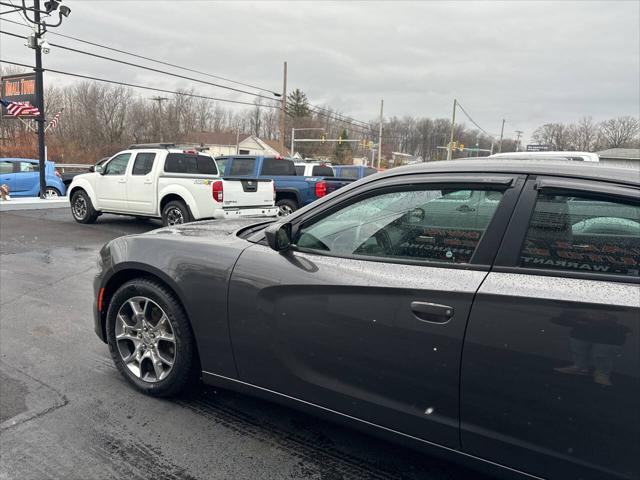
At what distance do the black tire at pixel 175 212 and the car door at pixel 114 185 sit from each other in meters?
1.32

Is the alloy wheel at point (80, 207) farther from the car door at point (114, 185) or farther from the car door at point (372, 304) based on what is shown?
the car door at point (372, 304)

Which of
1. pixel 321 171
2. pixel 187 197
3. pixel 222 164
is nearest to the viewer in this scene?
pixel 187 197

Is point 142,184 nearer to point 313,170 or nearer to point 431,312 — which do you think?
point 313,170

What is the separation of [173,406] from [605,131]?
7242cm

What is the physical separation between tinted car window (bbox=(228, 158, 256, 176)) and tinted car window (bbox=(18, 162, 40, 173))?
7.48 metres

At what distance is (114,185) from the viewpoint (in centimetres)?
981

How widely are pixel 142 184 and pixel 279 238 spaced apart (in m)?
7.93

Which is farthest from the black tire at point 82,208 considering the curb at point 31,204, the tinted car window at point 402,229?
the tinted car window at point 402,229

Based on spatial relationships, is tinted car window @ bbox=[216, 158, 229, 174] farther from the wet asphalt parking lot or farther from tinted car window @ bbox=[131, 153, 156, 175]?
the wet asphalt parking lot

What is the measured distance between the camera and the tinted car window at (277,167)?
12148 millimetres

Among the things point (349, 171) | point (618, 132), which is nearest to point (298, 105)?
point (618, 132)

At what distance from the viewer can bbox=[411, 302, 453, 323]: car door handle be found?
1868mm

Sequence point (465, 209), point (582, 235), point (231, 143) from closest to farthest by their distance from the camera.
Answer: point (582, 235) → point (465, 209) → point (231, 143)

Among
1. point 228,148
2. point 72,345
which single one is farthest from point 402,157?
point 72,345
